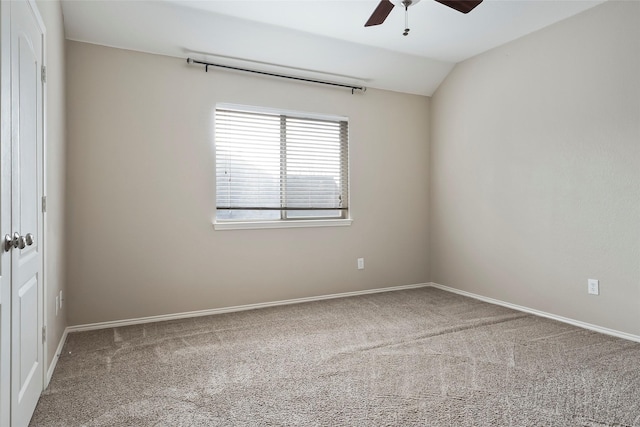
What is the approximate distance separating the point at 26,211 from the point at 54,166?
879 millimetres

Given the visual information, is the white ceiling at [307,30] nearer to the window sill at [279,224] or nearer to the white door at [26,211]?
the white door at [26,211]

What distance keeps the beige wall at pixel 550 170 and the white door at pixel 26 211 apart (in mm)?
3865

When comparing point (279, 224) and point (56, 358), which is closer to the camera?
point (56, 358)

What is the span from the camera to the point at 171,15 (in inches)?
126

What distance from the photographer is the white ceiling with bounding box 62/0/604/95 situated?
3137mm

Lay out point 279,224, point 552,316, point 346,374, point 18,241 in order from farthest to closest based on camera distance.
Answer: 1. point 279,224
2. point 552,316
3. point 346,374
4. point 18,241

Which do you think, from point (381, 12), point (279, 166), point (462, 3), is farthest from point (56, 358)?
point (462, 3)

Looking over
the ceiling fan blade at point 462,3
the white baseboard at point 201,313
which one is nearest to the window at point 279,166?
the white baseboard at point 201,313

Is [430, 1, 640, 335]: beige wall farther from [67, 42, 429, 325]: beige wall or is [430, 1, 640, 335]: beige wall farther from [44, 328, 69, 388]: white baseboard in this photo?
[44, 328, 69, 388]: white baseboard

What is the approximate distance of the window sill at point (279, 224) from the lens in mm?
3794

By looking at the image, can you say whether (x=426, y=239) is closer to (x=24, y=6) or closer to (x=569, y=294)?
(x=569, y=294)

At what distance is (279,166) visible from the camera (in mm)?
4152

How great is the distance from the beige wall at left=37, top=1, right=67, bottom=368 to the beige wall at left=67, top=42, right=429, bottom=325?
24 centimetres

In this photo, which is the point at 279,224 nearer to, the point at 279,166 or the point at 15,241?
the point at 279,166
